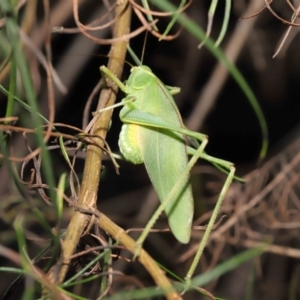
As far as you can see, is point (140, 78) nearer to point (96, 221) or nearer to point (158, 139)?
point (158, 139)

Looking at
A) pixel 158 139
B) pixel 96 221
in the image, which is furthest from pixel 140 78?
pixel 96 221

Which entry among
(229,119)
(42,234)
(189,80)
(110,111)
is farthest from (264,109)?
(110,111)

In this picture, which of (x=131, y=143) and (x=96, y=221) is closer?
(x=96, y=221)

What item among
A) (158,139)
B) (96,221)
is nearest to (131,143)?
(158,139)

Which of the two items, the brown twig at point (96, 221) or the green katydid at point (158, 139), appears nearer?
the brown twig at point (96, 221)

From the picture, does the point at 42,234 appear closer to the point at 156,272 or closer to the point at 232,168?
the point at 232,168

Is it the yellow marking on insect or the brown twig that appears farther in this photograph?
the yellow marking on insect

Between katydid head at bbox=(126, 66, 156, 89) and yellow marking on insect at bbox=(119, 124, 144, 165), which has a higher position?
katydid head at bbox=(126, 66, 156, 89)

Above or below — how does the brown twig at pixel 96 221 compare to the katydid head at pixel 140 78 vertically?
below
